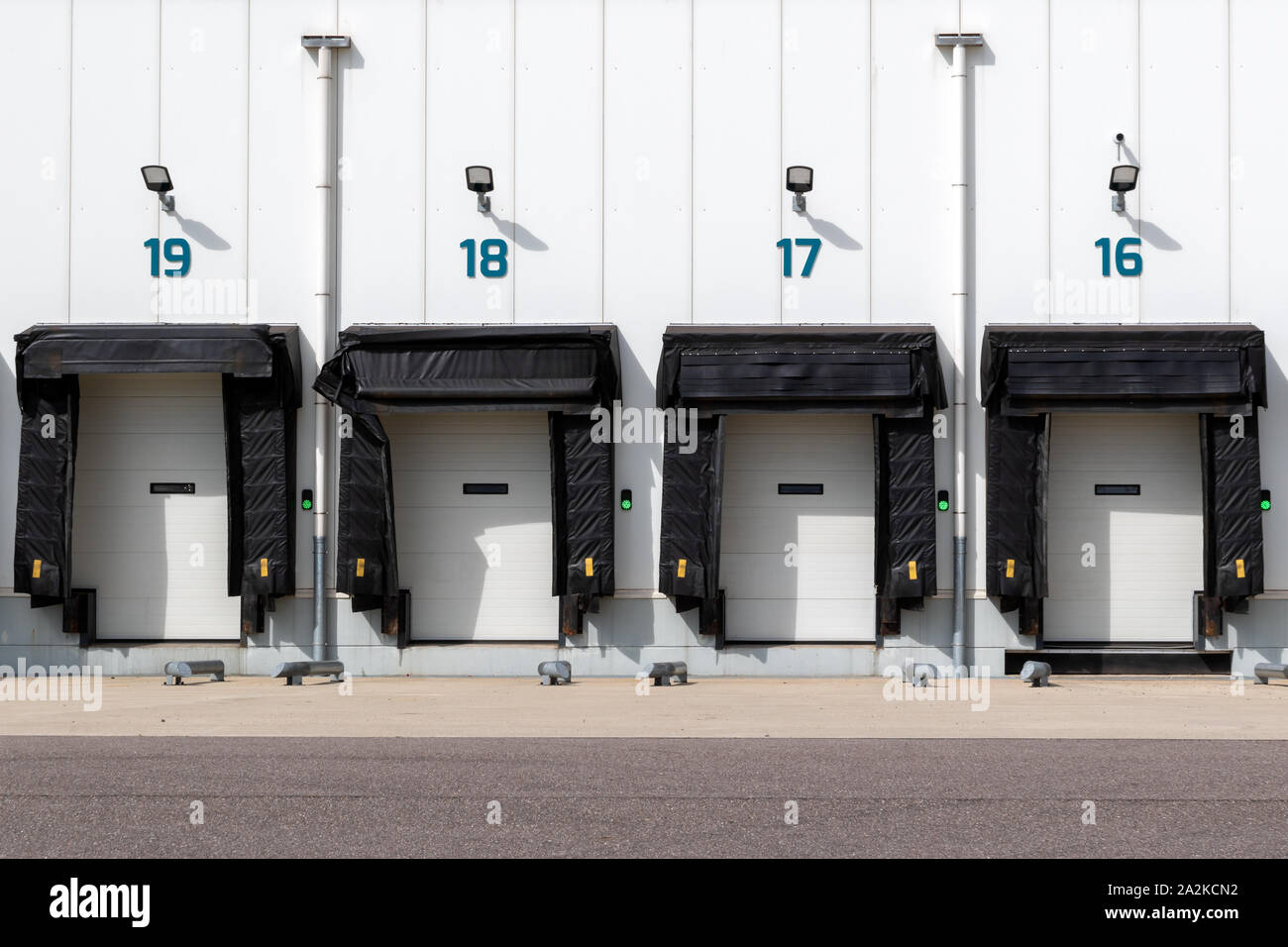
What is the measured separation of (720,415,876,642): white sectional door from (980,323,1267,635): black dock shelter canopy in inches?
63.5

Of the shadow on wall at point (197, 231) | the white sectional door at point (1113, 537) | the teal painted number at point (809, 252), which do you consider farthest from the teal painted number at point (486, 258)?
the white sectional door at point (1113, 537)

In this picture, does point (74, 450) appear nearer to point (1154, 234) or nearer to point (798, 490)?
point (798, 490)

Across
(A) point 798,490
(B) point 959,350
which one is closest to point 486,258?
(A) point 798,490

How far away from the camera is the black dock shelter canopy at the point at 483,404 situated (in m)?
16.1

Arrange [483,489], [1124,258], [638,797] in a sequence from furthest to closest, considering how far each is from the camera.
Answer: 1. [483,489]
2. [1124,258]
3. [638,797]

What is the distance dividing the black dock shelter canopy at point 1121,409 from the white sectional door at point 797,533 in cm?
161

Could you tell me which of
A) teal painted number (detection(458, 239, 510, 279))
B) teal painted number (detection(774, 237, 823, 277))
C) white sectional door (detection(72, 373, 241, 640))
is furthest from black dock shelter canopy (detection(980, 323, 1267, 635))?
white sectional door (detection(72, 373, 241, 640))

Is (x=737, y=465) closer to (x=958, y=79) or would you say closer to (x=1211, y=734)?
(x=958, y=79)

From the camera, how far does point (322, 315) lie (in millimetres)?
16594

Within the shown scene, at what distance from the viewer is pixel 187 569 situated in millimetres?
16953

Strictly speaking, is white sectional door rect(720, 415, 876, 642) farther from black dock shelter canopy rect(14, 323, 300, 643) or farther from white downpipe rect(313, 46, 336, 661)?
black dock shelter canopy rect(14, 323, 300, 643)

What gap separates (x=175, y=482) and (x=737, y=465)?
6995 mm

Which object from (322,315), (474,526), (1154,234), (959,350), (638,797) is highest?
(1154,234)

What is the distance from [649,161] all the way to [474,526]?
4.99 metres
